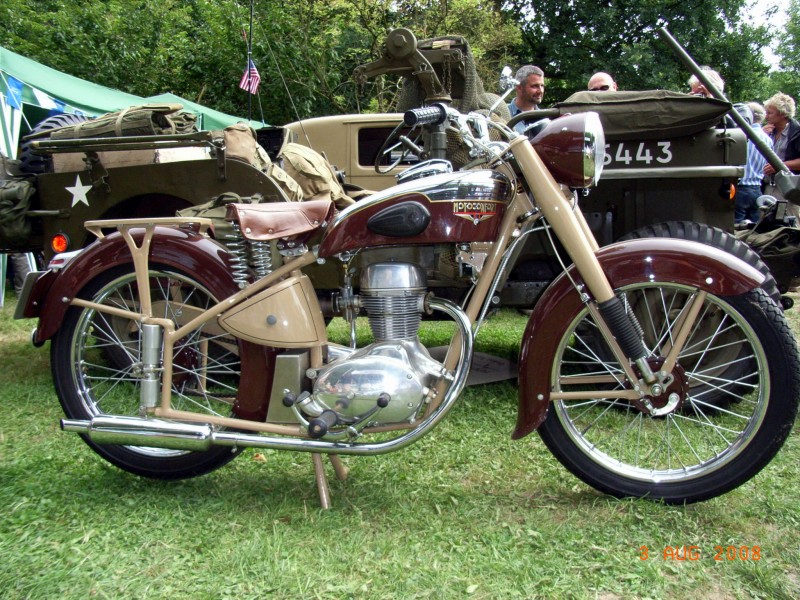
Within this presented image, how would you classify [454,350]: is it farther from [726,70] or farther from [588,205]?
[726,70]

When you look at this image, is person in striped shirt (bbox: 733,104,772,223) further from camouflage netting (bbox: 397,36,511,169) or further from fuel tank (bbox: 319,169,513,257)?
fuel tank (bbox: 319,169,513,257)

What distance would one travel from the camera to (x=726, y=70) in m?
18.6

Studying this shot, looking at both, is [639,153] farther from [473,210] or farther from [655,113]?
[473,210]

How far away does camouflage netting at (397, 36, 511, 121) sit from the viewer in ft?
14.8

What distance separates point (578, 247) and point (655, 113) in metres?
1.50

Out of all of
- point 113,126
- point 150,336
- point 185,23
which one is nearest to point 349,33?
point 185,23

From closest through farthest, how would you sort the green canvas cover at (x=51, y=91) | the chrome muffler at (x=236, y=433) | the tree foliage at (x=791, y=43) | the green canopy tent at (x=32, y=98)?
the chrome muffler at (x=236, y=433) < the green canopy tent at (x=32, y=98) < the green canvas cover at (x=51, y=91) < the tree foliage at (x=791, y=43)

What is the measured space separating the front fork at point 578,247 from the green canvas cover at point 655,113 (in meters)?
1.20

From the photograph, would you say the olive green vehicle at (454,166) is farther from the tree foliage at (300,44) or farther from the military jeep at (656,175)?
the tree foliage at (300,44)

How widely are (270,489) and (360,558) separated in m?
0.62

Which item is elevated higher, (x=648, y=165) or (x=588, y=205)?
(x=648, y=165)

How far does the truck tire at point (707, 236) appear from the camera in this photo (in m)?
2.91
